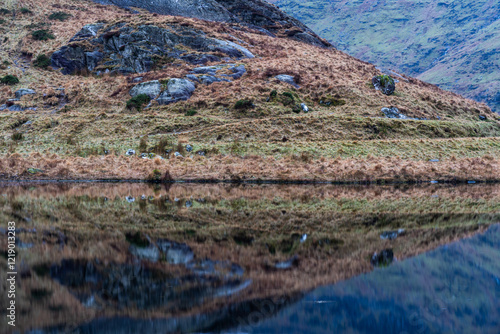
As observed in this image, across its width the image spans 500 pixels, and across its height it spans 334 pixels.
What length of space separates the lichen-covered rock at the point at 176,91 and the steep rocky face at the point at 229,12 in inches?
1289

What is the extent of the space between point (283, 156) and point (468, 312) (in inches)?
981

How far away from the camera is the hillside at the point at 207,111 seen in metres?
27.5

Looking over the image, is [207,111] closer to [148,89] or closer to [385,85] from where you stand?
[148,89]

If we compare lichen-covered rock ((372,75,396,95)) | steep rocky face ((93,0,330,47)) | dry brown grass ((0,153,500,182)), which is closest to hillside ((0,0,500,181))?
dry brown grass ((0,153,500,182))

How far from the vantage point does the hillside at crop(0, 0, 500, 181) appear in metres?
27.5

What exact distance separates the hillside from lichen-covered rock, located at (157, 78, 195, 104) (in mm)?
155

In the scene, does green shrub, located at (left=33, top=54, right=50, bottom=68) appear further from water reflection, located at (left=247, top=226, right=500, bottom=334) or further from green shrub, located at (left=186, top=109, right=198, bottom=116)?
water reflection, located at (left=247, top=226, right=500, bottom=334)

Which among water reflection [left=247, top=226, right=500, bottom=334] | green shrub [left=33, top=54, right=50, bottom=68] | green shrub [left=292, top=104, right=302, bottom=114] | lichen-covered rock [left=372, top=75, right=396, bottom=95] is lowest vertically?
green shrub [left=33, top=54, right=50, bottom=68]

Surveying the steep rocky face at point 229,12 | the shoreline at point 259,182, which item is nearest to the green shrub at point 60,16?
the steep rocky face at point 229,12

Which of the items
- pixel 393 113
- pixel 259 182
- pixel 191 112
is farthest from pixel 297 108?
pixel 259 182

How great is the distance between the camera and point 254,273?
20.3ft

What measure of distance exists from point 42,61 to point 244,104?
32506 mm

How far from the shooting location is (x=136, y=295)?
5.33 metres

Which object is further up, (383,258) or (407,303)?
(407,303)
